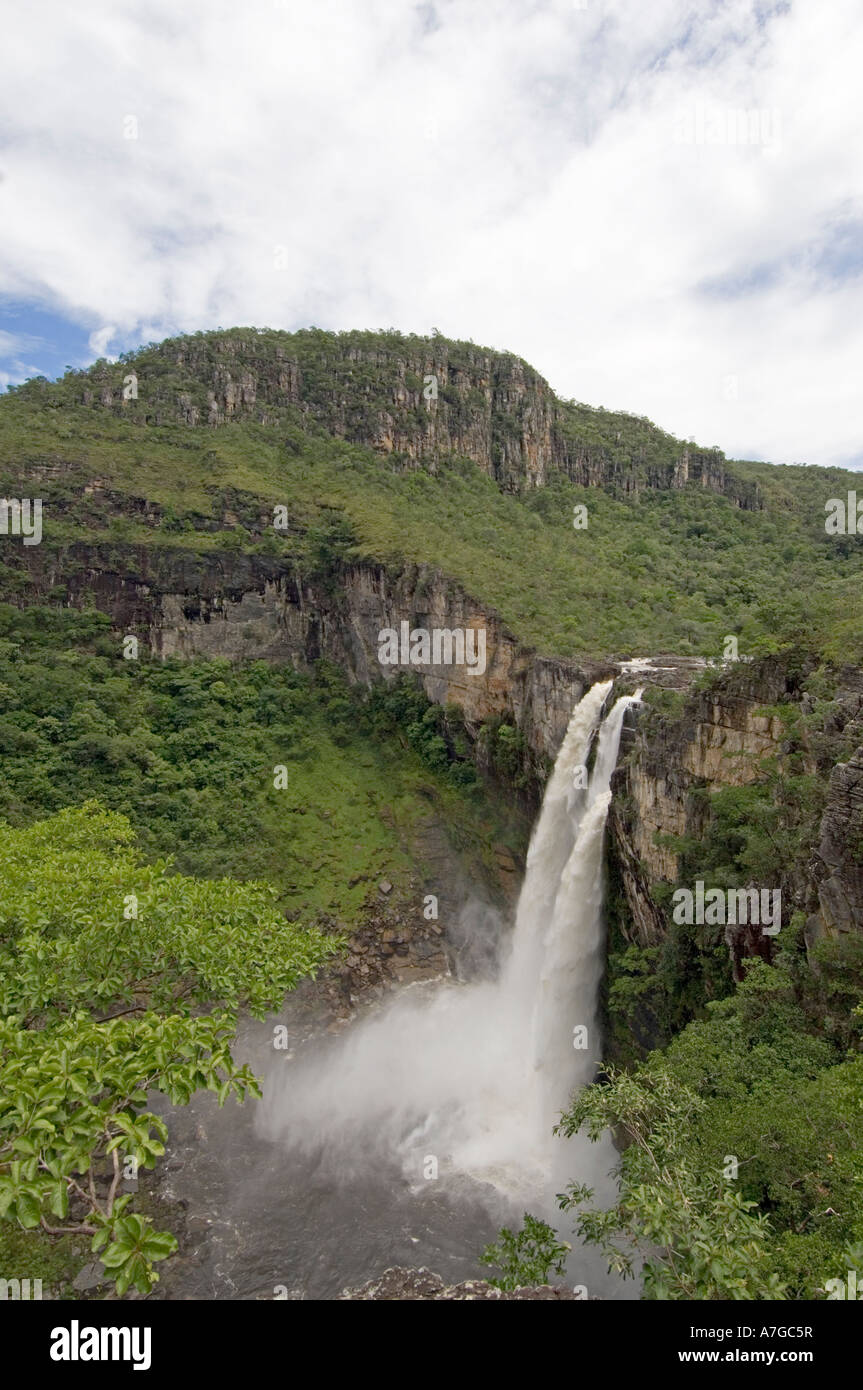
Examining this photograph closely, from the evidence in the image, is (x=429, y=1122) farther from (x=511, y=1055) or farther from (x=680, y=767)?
(x=680, y=767)

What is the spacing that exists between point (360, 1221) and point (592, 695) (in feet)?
50.2

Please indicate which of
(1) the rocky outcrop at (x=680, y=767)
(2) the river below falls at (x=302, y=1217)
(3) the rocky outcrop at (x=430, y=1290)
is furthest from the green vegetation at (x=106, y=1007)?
(1) the rocky outcrop at (x=680, y=767)

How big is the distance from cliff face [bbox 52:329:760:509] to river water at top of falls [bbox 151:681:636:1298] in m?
37.4

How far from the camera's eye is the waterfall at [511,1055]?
18.7 metres

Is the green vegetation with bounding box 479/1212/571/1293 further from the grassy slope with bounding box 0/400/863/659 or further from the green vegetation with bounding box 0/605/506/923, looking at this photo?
the grassy slope with bounding box 0/400/863/659

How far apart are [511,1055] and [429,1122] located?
3.48 meters

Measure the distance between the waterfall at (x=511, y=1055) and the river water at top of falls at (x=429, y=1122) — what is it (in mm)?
53

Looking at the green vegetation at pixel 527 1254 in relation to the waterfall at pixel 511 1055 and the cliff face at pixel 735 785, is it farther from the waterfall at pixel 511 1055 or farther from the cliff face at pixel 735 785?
the waterfall at pixel 511 1055

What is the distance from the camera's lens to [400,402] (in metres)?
52.2

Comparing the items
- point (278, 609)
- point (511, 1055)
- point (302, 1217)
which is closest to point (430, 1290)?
point (302, 1217)

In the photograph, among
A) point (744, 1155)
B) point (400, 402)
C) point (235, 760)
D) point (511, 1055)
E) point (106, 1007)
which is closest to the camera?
point (744, 1155)

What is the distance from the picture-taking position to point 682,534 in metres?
49.2

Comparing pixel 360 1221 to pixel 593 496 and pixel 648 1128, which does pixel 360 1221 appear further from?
pixel 593 496
